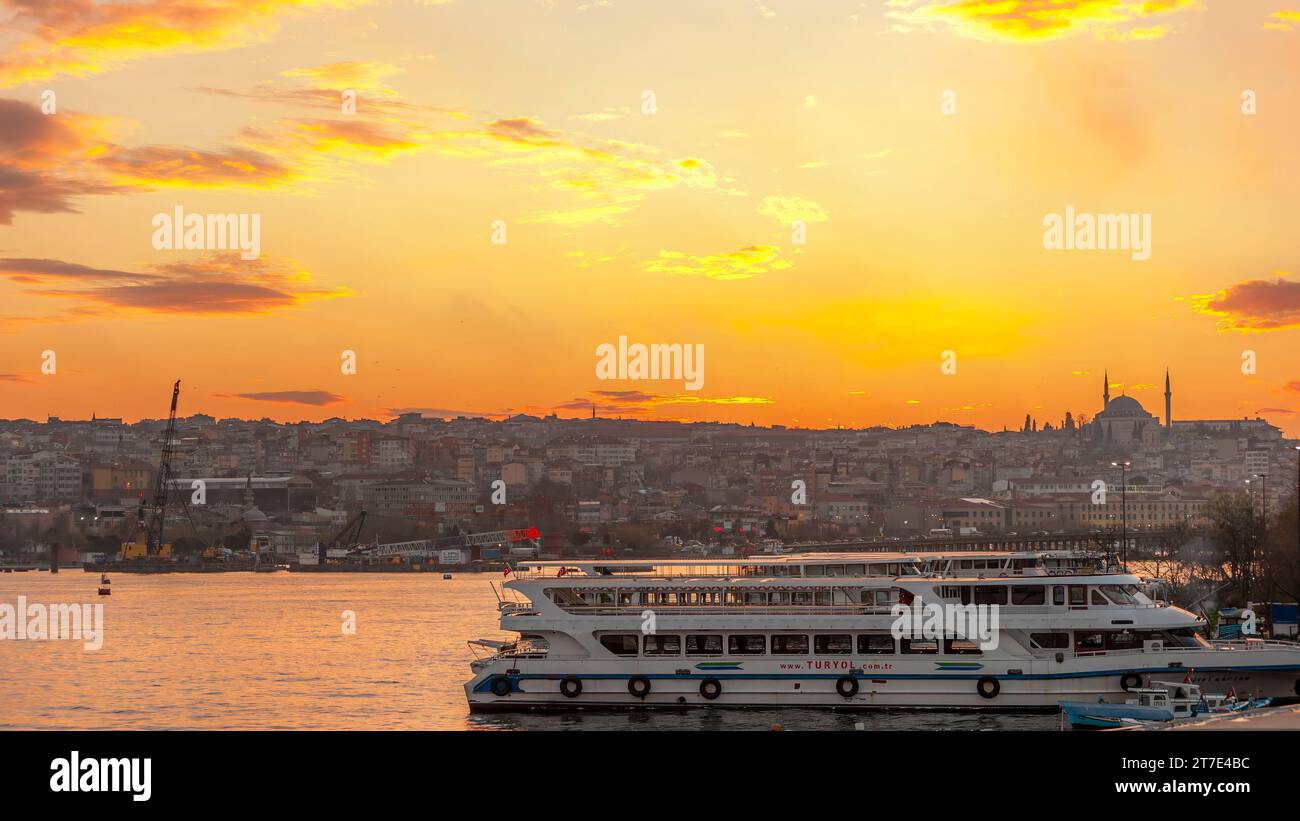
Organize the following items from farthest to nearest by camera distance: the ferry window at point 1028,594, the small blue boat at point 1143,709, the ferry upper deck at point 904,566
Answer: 1. the ferry upper deck at point 904,566
2. the ferry window at point 1028,594
3. the small blue boat at point 1143,709

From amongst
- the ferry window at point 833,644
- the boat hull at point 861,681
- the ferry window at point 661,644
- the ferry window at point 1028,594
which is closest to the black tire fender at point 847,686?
the boat hull at point 861,681

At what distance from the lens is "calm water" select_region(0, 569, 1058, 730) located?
27.7 meters

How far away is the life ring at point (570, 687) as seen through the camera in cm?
2844

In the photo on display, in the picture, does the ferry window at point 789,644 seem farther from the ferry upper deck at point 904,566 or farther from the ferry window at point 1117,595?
the ferry window at point 1117,595

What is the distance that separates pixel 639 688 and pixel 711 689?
1364 mm

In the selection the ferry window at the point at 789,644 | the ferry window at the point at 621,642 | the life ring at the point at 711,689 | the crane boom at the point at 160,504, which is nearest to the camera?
the life ring at the point at 711,689

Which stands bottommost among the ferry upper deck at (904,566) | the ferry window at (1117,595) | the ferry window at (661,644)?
the ferry window at (661,644)

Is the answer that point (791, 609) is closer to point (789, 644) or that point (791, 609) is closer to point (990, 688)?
point (789, 644)

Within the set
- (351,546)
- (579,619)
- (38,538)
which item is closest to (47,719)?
(579,619)

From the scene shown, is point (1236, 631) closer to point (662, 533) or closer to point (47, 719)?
point (47, 719)

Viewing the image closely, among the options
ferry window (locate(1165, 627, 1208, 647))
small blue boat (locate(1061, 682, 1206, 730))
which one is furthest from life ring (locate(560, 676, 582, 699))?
ferry window (locate(1165, 627, 1208, 647))

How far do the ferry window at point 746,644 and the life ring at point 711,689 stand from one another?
2.18ft

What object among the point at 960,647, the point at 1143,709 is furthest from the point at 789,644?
the point at 1143,709
